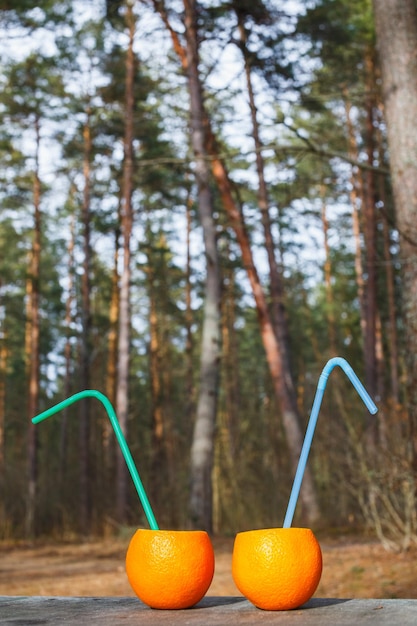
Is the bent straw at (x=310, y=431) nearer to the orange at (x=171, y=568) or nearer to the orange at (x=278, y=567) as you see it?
the orange at (x=278, y=567)

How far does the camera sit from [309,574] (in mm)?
1633

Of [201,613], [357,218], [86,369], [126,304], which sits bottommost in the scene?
[201,613]

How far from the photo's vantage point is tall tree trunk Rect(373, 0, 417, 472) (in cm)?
537

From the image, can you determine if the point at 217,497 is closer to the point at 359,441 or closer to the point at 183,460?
the point at 183,460

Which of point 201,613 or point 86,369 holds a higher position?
point 86,369

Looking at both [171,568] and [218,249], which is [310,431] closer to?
[171,568]

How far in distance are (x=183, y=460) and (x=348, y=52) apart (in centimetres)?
838

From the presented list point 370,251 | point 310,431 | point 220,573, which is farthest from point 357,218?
point 310,431

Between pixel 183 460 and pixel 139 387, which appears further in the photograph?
pixel 139 387

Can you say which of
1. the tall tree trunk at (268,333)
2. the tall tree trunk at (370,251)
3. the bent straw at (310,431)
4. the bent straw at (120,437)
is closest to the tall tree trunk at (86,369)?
the tall tree trunk at (268,333)

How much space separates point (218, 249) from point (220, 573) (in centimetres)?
620

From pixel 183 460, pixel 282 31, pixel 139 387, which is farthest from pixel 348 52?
pixel 139 387

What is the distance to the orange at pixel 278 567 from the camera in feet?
5.25

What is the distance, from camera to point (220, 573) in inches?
273
